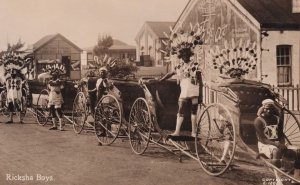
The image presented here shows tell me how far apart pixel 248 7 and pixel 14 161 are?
40.1 ft

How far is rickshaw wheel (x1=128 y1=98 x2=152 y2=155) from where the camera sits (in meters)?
8.14

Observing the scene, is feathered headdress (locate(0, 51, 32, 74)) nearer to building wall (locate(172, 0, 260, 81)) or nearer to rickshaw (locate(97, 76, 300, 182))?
rickshaw (locate(97, 76, 300, 182))

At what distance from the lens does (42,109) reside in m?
12.9

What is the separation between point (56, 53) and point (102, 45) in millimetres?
12395

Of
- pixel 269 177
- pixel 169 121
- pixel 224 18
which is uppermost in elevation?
pixel 224 18

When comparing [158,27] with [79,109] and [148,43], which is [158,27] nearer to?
[148,43]

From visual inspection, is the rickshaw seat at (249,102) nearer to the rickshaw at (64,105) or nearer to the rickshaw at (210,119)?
the rickshaw at (210,119)

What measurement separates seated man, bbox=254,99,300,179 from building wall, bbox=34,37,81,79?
136 feet

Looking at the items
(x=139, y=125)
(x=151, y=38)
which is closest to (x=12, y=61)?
(x=139, y=125)

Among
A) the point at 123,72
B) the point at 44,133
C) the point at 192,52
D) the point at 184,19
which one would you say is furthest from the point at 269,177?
the point at 123,72

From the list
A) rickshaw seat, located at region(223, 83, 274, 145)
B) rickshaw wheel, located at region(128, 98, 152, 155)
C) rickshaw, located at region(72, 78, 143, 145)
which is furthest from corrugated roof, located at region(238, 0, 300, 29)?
rickshaw seat, located at region(223, 83, 274, 145)

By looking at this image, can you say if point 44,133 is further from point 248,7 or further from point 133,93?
point 248,7

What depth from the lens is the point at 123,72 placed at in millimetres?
31000

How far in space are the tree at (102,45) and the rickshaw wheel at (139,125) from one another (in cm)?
5260
